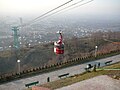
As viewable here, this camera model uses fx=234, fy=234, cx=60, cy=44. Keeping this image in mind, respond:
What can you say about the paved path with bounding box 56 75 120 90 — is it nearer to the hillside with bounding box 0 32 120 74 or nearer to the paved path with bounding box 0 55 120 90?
the paved path with bounding box 0 55 120 90

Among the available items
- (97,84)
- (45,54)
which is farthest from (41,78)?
(45,54)

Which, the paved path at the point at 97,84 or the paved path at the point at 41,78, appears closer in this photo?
the paved path at the point at 97,84

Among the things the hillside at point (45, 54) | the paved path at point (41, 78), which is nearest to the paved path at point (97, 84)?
the paved path at point (41, 78)

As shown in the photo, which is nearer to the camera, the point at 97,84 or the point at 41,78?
the point at 97,84

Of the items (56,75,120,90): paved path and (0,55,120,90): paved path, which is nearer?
(56,75,120,90): paved path

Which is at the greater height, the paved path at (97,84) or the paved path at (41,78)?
the paved path at (97,84)

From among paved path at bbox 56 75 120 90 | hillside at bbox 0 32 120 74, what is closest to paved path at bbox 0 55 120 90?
paved path at bbox 56 75 120 90

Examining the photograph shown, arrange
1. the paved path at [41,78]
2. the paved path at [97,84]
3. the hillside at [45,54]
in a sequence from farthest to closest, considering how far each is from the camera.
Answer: the hillside at [45,54] → the paved path at [41,78] → the paved path at [97,84]

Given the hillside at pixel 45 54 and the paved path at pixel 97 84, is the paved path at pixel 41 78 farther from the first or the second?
the hillside at pixel 45 54

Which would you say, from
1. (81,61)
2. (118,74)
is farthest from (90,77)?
(81,61)

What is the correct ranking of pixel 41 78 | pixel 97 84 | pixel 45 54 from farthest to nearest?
pixel 45 54 < pixel 41 78 < pixel 97 84

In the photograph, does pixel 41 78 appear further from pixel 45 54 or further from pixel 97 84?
pixel 45 54

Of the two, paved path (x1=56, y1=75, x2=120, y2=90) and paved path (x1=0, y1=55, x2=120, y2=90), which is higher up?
paved path (x1=56, y1=75, x2=120, y2=90)
